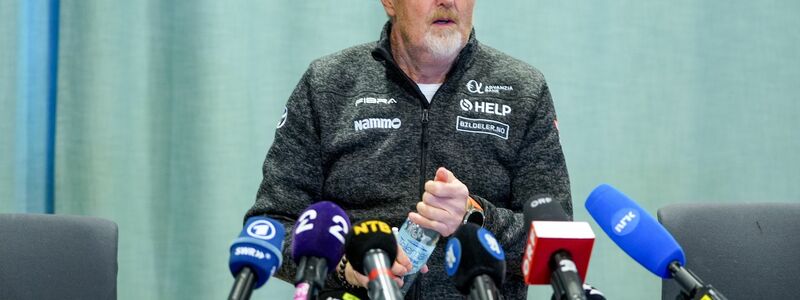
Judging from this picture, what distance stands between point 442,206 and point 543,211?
41 cm

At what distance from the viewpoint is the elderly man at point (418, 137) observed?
208 cm

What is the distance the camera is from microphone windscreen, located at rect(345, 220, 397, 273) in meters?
1.12

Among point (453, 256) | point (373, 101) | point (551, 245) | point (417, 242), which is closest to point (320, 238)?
point (453, 256)

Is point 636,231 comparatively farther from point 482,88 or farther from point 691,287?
point 482,88

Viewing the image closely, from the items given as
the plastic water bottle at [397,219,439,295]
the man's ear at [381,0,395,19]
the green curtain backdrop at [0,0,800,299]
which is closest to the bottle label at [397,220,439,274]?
the plastic water bottle at [397,219,439,295]

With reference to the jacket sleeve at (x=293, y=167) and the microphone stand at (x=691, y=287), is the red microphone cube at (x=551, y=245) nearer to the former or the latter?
the microphone stand at (x=691, y=287)

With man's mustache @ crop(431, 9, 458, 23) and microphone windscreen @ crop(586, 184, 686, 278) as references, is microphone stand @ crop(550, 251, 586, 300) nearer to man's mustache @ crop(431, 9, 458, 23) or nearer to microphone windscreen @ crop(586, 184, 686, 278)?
microphone windscreen @ crop(586, 184, 686, 278)

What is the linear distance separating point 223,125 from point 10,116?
2.15ft

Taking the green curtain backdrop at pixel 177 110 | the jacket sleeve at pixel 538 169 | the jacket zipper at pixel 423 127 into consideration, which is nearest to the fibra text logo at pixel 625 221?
the jacket sleeve at pixel 538 169

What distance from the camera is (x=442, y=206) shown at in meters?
1.61

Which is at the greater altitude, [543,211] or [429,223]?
[543,211]

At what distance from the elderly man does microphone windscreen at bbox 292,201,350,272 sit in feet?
2.82

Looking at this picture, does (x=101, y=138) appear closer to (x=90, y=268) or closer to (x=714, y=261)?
(x=90, y=268)

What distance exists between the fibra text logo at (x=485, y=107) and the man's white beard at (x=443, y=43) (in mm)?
120
